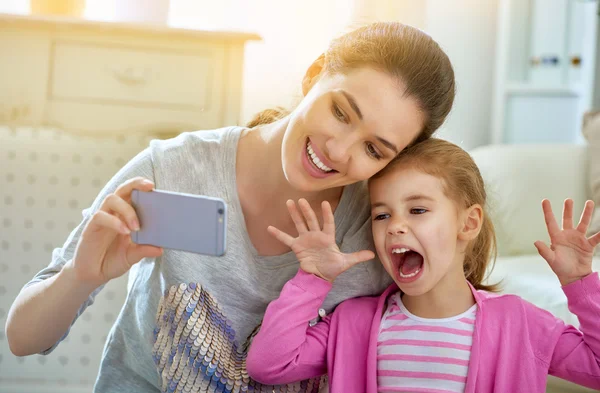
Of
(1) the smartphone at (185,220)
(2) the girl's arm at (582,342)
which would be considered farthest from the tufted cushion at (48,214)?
(2) the girl's arm at (582,342)

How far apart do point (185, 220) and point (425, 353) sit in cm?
47

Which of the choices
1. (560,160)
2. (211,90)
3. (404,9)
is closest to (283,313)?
(211,90)

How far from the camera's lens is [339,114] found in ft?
3.66

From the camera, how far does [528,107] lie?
Result: 8.95 ft

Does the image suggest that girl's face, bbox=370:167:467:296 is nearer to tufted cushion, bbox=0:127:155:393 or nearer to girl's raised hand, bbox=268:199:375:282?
girl's raised hand, bbox=268:199:375:282

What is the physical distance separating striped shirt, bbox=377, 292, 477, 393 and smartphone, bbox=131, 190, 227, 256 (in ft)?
1.32

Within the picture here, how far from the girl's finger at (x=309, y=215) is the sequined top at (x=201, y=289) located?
0.32ft

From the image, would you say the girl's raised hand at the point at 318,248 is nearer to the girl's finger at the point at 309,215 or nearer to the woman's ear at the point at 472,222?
the girl's finger at the point at 309,215

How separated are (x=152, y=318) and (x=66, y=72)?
976 mm

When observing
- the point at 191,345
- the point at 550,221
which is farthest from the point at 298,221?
the point at 550,221

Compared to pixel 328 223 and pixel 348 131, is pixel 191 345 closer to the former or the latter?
pixel 328 223

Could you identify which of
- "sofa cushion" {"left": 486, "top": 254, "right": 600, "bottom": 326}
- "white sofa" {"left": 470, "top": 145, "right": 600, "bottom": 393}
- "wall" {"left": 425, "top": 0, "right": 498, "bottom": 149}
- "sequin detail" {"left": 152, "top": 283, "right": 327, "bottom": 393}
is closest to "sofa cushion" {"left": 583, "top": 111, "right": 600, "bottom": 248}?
"white sofa" {"left": 470, "top": 145, "right": 600, "bottom": 393}

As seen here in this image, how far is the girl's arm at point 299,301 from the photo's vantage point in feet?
3.79

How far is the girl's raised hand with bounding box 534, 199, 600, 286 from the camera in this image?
1.18 meters
